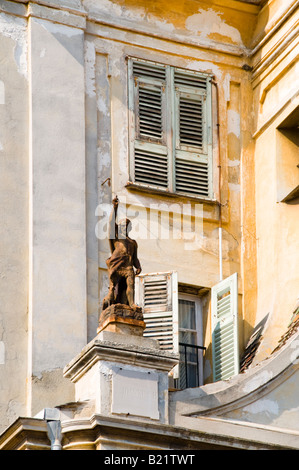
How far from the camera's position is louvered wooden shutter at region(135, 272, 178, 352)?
20484mm

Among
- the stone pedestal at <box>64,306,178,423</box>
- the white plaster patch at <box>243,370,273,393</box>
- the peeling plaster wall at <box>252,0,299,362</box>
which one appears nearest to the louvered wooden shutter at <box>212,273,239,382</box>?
the peeling plaster wall at <box>252,0,299,362</box>

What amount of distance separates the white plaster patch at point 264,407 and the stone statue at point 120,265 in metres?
1.78

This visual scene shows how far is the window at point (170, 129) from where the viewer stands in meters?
21.9

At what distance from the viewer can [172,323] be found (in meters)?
20.6

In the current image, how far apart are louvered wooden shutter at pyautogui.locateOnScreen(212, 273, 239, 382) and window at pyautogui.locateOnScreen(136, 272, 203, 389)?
33 centimetres

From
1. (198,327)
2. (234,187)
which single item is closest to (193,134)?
(234,187)

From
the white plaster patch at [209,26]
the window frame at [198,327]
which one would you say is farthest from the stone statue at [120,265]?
the white plaster patch at [209,26]

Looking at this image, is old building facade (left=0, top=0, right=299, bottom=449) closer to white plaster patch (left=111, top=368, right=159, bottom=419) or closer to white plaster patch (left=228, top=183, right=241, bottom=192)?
white plaster patch (left=228, top=183, right=241, bottom=192)

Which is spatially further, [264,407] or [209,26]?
[209,26]

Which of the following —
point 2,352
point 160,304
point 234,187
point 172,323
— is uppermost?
point 234,187

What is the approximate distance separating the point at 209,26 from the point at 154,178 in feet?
8.97

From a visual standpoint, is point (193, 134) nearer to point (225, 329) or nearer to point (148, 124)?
point (148, 124)

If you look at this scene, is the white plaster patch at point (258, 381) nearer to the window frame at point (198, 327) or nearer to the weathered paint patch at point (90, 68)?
the window frame at point (198, 327)
